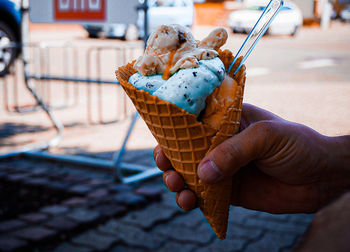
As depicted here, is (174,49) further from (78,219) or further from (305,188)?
(78,219)

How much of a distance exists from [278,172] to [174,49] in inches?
29.0

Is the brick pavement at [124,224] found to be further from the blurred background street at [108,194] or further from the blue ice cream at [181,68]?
the blue ice cream at [181,68]

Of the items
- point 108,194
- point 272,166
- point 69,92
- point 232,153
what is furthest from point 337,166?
point 69,92

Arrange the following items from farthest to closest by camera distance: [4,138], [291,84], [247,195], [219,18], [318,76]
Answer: [318,76] → [291,84] → [4,138] → [219,18] → [247,195]

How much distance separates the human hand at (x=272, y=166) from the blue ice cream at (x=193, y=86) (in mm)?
216

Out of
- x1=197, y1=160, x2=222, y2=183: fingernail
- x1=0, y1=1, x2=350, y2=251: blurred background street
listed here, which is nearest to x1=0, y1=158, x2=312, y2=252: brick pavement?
x1=0, y1=1, x2=350, y2=251: blurred background street

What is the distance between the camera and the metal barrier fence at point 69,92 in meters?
4.82

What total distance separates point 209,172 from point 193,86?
0.34 meters

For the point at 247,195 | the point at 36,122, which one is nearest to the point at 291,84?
the point at 36,122

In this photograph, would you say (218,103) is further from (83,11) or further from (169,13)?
(169,13)

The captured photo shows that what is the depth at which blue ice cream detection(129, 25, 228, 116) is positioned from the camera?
4.71ft

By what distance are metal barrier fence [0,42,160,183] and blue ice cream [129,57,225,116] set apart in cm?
296

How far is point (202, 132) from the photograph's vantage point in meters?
1.53

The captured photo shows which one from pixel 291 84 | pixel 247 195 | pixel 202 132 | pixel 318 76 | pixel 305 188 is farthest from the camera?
pixel 318 76
